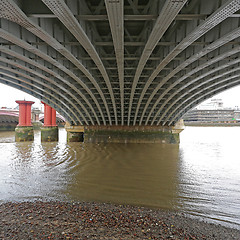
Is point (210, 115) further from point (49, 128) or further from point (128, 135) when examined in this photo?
point (49, 128)

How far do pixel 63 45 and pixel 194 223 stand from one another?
7.80 m

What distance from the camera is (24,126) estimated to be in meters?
23.7

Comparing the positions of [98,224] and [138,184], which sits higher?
[98,224]

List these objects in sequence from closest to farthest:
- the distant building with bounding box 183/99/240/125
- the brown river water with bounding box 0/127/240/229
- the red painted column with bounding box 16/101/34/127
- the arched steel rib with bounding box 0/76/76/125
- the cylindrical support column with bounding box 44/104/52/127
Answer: the brown river water with bounding box 0/127/240/229
the arched steel rib with bounding box 0/76/76/125
the cylindrical support column with bounding box 44/104/52/127
the red painted column with bounding box 16/101/34/127
the distant building with bounding box 183/99/240/125

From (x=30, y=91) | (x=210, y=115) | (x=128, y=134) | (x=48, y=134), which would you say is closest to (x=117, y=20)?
(x=30, y=91)

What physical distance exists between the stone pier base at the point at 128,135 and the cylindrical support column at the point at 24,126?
8.18 meters

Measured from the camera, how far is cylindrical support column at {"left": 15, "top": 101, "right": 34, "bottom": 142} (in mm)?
22797

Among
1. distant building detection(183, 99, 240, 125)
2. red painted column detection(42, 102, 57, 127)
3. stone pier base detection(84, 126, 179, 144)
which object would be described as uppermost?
distant building detection(183, 99, 240, 125)

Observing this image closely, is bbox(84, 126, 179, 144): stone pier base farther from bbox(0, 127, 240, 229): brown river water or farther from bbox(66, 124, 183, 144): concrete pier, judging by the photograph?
bbox(0, 127, 240, 229): brown river water

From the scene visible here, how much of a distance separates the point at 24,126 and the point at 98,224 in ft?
76.3

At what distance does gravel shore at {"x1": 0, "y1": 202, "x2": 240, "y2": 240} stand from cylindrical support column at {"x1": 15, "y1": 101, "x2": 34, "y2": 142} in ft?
64.4

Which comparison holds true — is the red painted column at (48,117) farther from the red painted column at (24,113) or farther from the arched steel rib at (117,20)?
the arched steel rib at (117,20)

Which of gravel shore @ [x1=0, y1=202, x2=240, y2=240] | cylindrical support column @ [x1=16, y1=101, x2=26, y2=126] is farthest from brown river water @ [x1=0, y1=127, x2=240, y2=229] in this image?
cylindrical support column @ [x1=16, y1=101, x2=26, y2=126]

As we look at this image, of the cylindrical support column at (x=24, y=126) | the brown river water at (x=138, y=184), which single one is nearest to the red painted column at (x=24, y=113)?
the cylindrical support column at (x=24, y=126)
